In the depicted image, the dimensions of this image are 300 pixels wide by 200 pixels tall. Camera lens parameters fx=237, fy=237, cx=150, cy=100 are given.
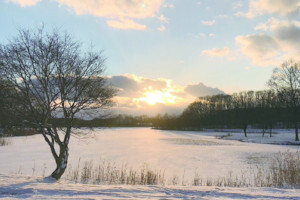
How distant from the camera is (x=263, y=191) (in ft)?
25.8

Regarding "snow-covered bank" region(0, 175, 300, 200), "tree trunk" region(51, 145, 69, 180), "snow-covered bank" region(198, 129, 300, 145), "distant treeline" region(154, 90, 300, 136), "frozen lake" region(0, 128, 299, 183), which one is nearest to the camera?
"snow-covered bank" region(0, 175, 300, 200)

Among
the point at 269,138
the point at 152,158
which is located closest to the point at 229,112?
the point at 269,138

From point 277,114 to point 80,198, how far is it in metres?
82.2

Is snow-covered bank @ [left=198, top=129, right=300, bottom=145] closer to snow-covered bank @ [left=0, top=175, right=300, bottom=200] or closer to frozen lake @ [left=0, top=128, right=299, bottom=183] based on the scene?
frozen lake @ [left=0, top=128, right=299, bottom=183]

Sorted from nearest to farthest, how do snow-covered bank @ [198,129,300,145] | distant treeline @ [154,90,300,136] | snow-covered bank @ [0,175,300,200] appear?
snow-covered bank @ [0,175,300,200], snow-covered bank @ [198,129,300,145], distant treeline @ [154,90,300,136]

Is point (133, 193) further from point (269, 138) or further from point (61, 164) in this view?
point (269, 138)

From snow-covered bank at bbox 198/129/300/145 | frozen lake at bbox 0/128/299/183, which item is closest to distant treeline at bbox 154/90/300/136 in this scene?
snow-covered bank at bbox 198/129/300/145

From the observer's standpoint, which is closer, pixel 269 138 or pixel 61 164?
pixel 61 164

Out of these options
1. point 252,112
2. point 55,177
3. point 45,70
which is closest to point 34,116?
point 45,70

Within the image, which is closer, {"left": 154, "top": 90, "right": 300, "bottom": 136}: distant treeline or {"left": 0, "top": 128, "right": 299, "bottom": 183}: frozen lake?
{"left": 0, "top": 128, "right": 299, "bottom": 183}: frozen lake

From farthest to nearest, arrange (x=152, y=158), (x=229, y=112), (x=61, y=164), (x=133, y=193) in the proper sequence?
(x=229, y=112)
(x=152, y=158)
(x=61, y=164)
(x=133, y=193)

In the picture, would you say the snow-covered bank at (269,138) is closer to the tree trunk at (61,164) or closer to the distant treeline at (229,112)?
the distant treeline at (229,112)

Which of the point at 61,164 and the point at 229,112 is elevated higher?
the point at 229,112

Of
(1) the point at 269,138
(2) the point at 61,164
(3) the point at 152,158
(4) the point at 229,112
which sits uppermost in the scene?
(4) the point at 229,112
